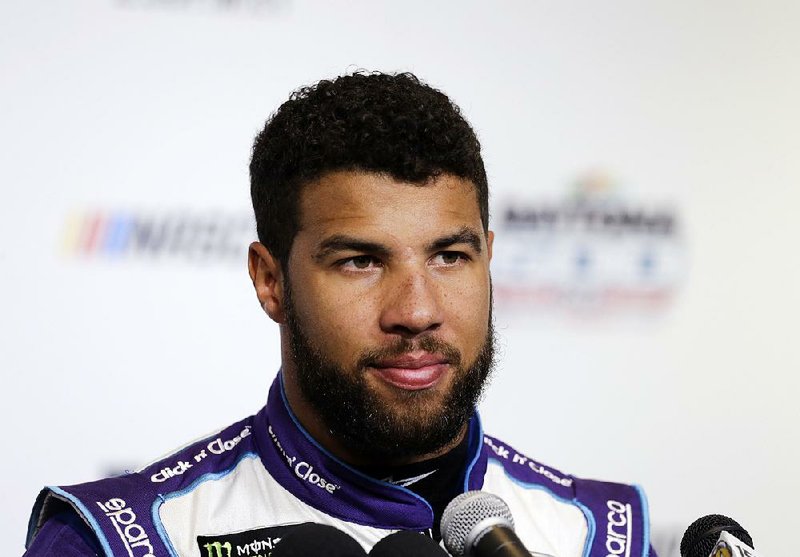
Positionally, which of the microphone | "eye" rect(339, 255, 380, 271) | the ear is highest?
"eye" rect(339, 255, 380, 271)

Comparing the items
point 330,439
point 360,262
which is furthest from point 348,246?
point 330,439

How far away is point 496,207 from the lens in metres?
2.68

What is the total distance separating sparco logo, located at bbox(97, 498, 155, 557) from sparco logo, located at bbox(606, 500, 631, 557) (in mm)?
655

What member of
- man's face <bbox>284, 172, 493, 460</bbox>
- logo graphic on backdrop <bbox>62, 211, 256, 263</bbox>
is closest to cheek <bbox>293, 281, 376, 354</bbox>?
man's face <bbox>284, 172, 493, 460</bbox>

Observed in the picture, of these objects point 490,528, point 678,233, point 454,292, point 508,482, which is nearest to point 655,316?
point 678,233

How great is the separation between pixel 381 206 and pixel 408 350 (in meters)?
0.19

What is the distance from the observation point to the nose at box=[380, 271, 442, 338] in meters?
1.38

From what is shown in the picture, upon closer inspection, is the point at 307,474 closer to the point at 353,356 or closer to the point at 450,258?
the point at 353,356

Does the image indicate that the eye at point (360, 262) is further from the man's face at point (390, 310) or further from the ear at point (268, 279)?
the ear at point (268, 279)

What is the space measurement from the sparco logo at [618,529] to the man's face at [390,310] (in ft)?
1.10

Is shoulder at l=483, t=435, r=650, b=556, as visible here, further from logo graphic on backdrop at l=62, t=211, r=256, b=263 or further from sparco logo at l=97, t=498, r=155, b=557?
logo graphic on backdrop at l=62, t=211, r=256, b=263

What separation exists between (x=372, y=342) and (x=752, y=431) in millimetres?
1604

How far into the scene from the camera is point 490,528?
38.0 inches

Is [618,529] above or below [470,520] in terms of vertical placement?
below
